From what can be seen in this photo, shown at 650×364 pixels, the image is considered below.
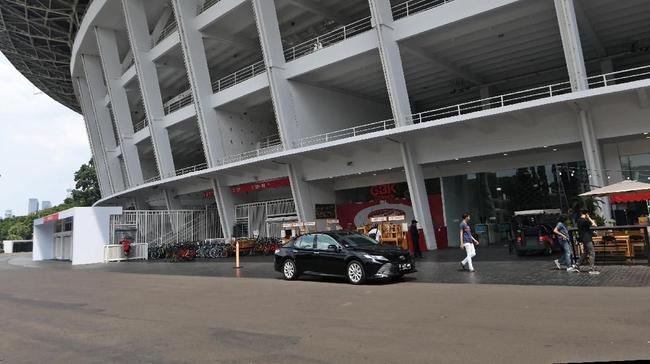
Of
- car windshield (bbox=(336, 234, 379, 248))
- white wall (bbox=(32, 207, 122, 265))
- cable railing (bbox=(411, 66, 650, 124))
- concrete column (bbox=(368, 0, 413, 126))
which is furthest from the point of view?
white wall (bbox=(32, 207, 122, 265))

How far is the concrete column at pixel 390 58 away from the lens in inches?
811

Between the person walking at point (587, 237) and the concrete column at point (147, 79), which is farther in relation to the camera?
the concrete column at point (147, 79)

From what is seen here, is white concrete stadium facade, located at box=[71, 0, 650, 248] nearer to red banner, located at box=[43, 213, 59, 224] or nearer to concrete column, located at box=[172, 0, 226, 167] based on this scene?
concrete column, located at box=[172, 0, 226, 167]

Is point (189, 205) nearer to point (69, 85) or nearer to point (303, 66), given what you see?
point (303, 66)

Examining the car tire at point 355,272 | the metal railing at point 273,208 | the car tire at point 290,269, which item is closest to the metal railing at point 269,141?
the metal railing at point 273,208

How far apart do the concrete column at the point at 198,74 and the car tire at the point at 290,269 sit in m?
17.1

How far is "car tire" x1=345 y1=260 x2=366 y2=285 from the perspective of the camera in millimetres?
11875

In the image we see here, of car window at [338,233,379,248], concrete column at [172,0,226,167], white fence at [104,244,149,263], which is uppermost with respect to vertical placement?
concrete column at [172,0,226,167]

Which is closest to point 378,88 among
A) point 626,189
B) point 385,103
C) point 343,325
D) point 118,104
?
point 385,103

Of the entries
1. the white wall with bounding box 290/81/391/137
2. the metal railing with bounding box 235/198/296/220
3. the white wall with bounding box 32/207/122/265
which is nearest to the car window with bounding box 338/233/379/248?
the white wall with bounding box 290/81/391/137

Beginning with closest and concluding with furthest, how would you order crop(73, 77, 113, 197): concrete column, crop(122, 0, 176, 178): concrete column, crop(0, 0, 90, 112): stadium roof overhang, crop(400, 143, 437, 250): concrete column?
crop(400, 143, 437, 250): concrete column → crop(122, 0, 176, 178): concrete column → crop(0, 0, 90, 112): stadium roof overhang → crop(73, 77, 113, 197): concrete column

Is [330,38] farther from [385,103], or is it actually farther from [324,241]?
[324,241]

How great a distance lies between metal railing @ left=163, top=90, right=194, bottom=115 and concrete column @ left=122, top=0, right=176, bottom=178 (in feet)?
7.99

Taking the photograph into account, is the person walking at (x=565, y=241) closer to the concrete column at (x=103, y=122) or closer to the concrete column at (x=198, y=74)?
the concrete column at (x=198, y=74)
